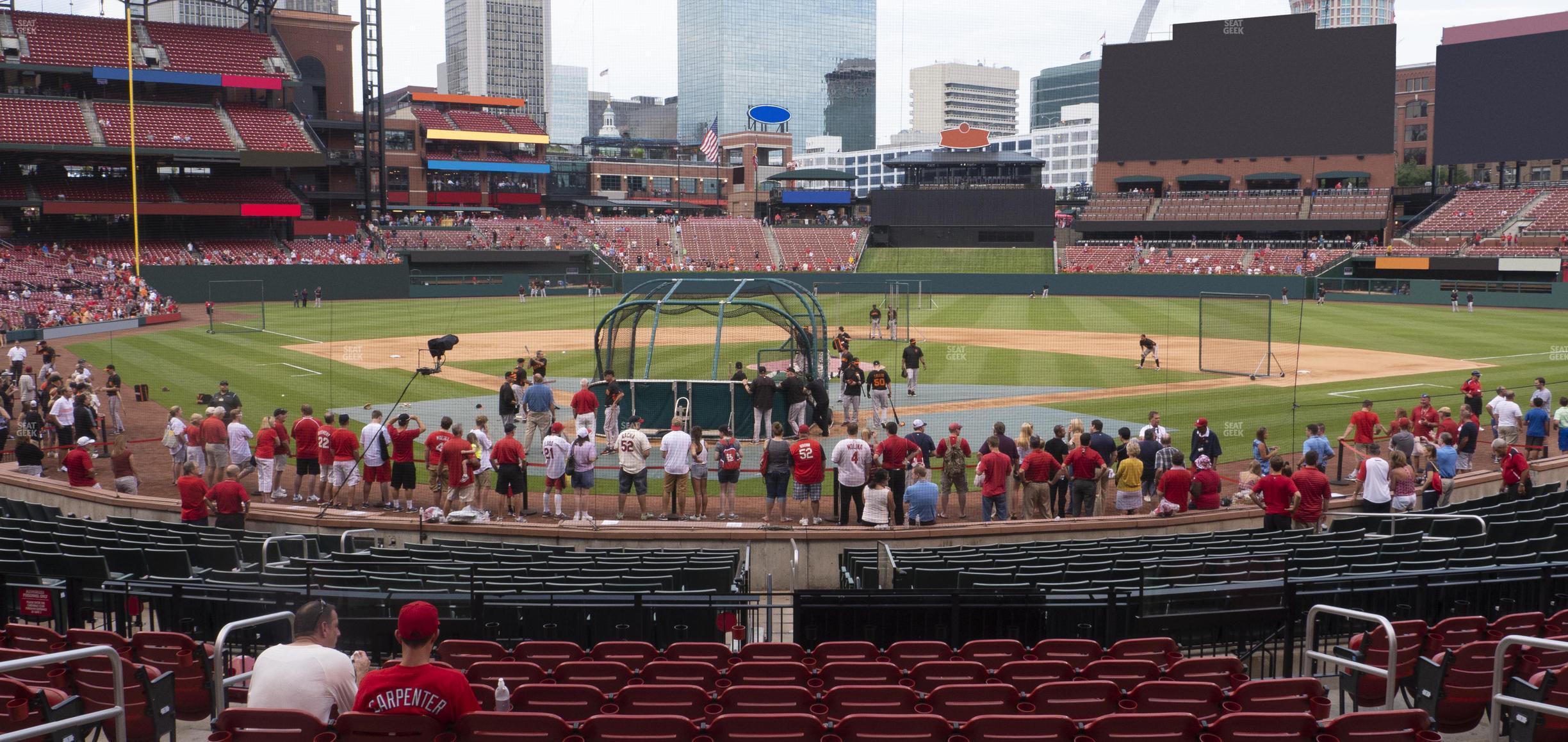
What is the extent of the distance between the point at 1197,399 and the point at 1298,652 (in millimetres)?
18505

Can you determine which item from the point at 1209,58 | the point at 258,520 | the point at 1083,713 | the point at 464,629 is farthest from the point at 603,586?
the point at 1209,58

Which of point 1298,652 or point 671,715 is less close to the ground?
point 671,715

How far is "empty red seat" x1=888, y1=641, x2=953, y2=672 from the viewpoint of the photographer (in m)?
7.36

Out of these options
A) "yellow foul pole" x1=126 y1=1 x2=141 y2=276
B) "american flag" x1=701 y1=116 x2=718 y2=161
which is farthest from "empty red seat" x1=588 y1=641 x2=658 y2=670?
"american flag" x1=701 y1=116 x2=718 y2=161

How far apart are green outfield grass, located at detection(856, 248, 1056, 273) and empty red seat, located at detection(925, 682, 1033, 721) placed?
2748 inches

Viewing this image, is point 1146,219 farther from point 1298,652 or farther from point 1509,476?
point 1298,652

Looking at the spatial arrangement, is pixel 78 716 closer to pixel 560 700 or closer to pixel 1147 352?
pixel 560 700

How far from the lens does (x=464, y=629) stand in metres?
8.57

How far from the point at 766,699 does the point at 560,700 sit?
3.71 ft

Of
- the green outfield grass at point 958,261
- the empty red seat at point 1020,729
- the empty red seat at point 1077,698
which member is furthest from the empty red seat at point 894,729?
the green outfield grass at point 958,261

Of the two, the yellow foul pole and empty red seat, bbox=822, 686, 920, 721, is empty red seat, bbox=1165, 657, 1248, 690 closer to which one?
empty red seat, bbox=822, 686, 920, 721

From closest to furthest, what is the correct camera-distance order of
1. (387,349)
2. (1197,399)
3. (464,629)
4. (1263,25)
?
(464,629) → (1197,399) → (387,349) → (1263,25)

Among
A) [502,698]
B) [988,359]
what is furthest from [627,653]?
[988,359]

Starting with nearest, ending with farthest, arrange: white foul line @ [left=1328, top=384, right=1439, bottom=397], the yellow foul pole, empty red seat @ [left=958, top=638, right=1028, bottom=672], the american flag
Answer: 1. empty red seat @ [left=958, top=638, right=1028, bottom=672]
2. white foul line @ [left=1328, top=384, right=1439, bottom=397]
3. the yellow foul pole
4. the american flag
